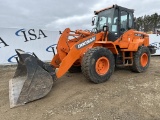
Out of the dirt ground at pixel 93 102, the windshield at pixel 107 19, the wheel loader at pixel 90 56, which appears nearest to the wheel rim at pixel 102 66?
the wheel loader at pixel 90 56

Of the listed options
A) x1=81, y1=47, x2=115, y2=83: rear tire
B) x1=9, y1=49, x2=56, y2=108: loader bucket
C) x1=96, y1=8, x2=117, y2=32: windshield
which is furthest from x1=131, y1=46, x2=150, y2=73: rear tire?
x1=9, y1=49, x2=56, y2=108: loader bucket

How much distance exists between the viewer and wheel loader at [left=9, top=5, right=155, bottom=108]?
461 cm

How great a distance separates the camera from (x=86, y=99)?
15.3ft

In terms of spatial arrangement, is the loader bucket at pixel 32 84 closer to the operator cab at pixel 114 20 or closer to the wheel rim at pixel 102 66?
the wheel rim at pixel 102 66

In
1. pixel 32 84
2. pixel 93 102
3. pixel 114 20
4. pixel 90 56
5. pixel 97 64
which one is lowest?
pixel 93 102

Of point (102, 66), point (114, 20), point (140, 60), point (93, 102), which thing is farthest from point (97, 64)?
point (140, 60)

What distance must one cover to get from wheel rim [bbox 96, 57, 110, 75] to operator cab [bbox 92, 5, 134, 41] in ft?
3.55

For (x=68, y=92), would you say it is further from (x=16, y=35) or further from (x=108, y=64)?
(x=16, y=35)

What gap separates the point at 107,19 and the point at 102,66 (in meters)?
1.85

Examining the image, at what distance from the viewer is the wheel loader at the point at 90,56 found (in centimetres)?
461

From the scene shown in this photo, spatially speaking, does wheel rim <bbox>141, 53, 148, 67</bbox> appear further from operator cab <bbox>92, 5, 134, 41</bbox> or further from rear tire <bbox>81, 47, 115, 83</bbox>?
rear tire <bbox>81, 47, 115, 83</bbox>

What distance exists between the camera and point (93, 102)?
452cm

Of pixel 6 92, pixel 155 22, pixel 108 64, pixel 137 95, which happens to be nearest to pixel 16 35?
pixel 6 92

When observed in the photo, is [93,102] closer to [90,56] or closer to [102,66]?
[90,56]
